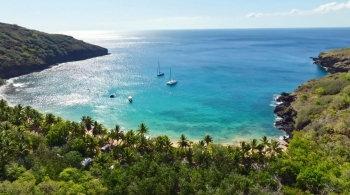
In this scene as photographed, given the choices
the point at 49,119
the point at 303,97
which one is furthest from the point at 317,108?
the point at 49,119

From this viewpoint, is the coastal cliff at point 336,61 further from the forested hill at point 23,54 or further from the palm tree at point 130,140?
the forested hill at point 23,54

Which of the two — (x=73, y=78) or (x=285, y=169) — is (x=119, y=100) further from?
(x=285, y=169)

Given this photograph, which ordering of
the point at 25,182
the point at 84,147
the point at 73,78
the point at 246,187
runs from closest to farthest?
1. the point at 25,182
2. the point at 246,187
3. the point at 84,147
4. the point at 73,78

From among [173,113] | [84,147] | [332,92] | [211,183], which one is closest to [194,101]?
[173,113]

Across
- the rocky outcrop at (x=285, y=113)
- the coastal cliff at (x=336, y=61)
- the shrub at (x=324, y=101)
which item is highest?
the coastal cliff at (x=336, y=61)

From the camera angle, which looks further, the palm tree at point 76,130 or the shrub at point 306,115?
the shrub at point 306,115

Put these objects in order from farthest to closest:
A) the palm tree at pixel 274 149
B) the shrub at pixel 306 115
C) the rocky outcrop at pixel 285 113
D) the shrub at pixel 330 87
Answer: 1. the shrub at pixel 330 87
2. the rocky outcrop at pixel 285 113
3. the shrub at pixel 306 115
4. the palm tree at pixel 274 149

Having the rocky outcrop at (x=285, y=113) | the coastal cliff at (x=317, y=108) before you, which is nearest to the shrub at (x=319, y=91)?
the coastal cliff at (x=317, y=108)
